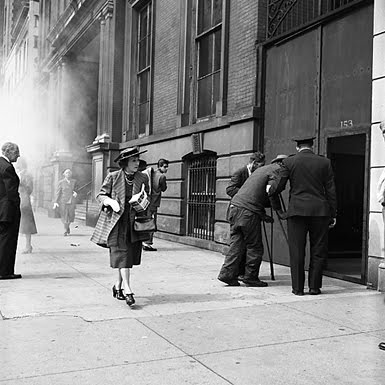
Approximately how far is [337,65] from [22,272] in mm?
5476

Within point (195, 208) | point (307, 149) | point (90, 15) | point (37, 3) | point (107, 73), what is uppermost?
point (37, 3)

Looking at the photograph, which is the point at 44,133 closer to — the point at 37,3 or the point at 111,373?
the point at 37,3

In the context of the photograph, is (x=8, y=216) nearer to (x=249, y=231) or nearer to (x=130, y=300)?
(x=130, y=300)

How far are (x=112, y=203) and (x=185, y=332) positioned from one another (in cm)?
162

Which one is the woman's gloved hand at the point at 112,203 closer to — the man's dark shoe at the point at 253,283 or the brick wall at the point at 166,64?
the man's dark shoe at the point at 253,283

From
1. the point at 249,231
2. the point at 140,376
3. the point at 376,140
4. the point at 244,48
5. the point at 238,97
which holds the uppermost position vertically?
the point at 244,48

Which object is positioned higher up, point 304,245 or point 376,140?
point 376,140

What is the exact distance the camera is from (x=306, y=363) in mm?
3875

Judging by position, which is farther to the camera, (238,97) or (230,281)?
(238,97)

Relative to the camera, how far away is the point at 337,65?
776cm

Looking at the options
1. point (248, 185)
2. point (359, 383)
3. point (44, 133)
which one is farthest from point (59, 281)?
point (44, 133)

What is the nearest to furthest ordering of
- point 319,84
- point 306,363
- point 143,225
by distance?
point 306,363 < point 143,225 < point 319,84

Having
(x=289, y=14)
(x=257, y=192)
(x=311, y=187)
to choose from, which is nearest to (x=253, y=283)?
(x=257, y=192)

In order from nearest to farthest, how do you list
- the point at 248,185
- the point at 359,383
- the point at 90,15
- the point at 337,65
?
the point at 359,383, the point at 248,185, the point at 337,65, the point at 90,15
